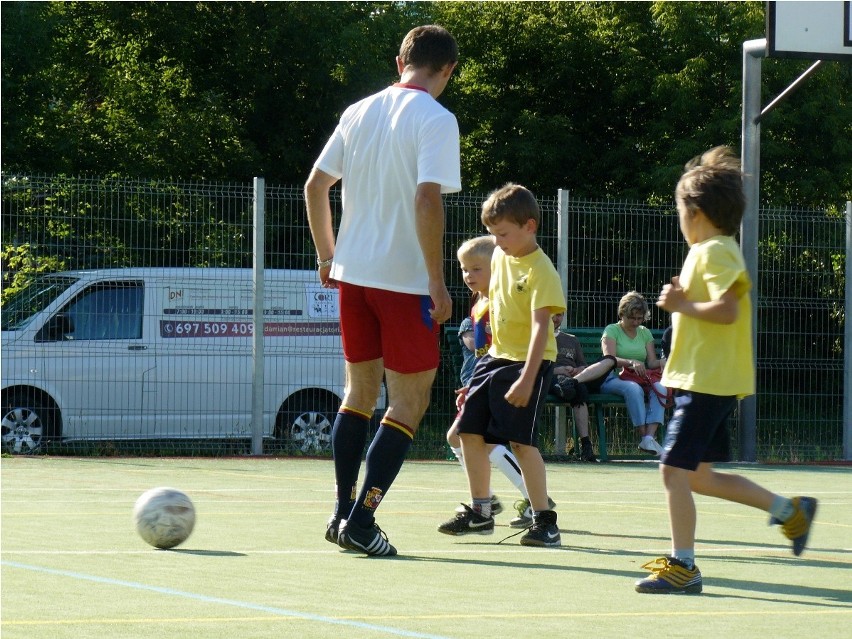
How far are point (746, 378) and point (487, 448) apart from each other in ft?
6.07

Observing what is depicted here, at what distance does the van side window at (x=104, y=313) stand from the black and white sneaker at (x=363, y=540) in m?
7.71

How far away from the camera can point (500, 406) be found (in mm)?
6680

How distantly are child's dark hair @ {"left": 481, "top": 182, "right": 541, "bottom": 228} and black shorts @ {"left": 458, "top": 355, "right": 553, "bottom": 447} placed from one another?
64 cm

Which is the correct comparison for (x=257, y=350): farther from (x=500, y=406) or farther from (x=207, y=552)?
(x=207, y=552)

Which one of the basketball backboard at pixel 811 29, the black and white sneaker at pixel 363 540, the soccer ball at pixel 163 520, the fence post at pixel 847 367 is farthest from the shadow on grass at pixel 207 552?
the fence post at pixel 847 367

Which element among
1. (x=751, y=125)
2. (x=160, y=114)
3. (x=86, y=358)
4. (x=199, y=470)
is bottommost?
(x=199, y=470)

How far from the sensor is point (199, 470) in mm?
11703

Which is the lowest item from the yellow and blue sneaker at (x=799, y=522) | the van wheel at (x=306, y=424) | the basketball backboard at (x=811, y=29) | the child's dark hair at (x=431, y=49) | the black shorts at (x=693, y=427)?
the van wheel at (x=306, y=424)

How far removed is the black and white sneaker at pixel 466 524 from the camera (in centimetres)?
683

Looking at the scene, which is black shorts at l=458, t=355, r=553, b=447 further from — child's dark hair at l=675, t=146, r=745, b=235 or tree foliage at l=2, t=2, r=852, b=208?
tree foliage at l=2, t=2, r=852, b=208

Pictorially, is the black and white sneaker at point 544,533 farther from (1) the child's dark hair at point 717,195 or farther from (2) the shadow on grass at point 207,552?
(1) the child's dark hair at point 717,195

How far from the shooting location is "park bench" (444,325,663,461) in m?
13.6

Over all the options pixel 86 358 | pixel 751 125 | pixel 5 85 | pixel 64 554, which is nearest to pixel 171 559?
pixel 64 554

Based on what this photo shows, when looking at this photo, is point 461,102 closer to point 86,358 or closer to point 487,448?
point 86,358
